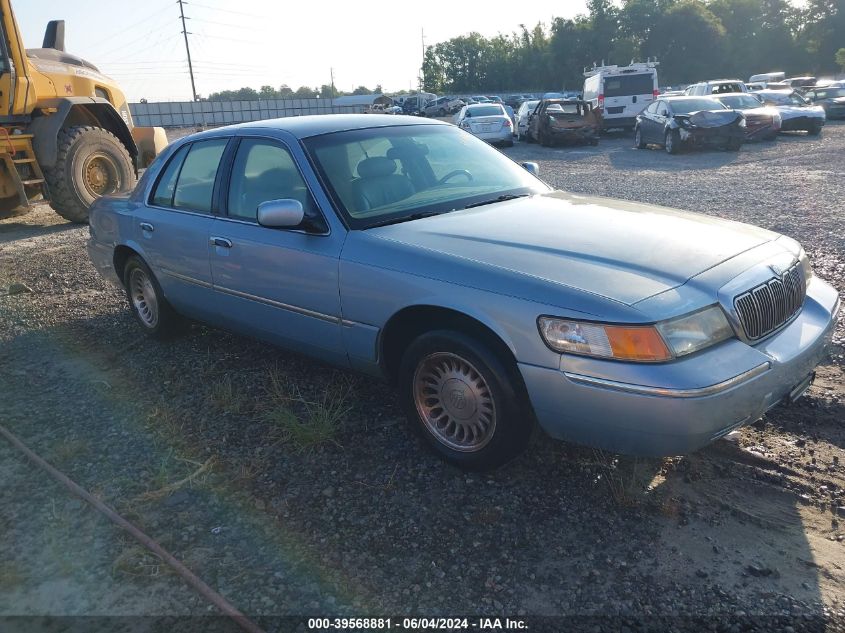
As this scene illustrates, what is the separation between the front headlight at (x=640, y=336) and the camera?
2.65m

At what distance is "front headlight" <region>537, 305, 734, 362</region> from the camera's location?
2.65m

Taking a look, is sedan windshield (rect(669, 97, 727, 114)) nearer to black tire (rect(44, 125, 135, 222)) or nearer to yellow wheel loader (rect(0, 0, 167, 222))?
yellow wheel loader (rect(0, 0, 167, 222))

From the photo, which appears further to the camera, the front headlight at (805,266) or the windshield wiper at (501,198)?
the windshield wiper at (501,198)

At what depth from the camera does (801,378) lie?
305cm

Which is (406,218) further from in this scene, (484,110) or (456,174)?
(484,110)

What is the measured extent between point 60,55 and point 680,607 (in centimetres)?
1264

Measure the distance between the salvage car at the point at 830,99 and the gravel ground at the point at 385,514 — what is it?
26640 mm

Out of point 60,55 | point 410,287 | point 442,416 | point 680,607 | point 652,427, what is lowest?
point 680,607

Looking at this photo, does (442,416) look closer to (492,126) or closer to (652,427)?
(652,427)

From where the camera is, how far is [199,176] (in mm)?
4684

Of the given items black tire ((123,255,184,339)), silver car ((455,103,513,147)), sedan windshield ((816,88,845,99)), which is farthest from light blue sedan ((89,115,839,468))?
sedan windshield ((816,88,845,99))

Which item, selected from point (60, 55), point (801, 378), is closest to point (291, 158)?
point (801, 378)

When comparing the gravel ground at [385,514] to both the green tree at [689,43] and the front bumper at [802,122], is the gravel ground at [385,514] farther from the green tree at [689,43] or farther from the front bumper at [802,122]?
the green tree at [689,43]

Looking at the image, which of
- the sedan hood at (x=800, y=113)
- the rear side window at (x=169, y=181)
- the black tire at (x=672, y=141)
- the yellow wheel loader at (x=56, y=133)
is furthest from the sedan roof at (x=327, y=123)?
the sedan hood at (x=800, y=113)
